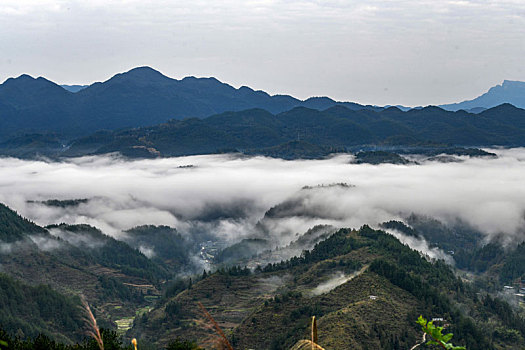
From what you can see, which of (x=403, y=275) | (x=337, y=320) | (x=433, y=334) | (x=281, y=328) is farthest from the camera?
(x=403, y=275)

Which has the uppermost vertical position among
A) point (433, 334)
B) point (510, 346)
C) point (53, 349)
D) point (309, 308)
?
point (433, 334)

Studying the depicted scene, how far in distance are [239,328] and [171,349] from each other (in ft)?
336

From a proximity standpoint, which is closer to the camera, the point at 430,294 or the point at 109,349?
the point at 109,349

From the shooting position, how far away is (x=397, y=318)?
171500 mm

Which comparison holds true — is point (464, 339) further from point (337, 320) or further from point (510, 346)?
point (337, 320)

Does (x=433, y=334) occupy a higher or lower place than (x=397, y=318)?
higher

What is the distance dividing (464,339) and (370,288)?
3000 centimetres

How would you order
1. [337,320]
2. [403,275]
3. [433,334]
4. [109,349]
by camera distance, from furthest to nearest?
[403,275]
[337,320]
[109,349]
[433,334]

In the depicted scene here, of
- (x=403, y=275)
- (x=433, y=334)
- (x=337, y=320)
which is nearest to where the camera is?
(x=433, y=334)

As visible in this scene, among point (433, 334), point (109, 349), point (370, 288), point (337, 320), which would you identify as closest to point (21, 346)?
point (109, 349)

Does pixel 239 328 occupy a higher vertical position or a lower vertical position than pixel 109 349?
lower

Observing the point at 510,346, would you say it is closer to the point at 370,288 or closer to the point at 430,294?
the point at 430,294

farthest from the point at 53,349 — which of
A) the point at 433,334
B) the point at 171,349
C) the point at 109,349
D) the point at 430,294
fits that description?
the point at 430,294

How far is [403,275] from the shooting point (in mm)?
199250
